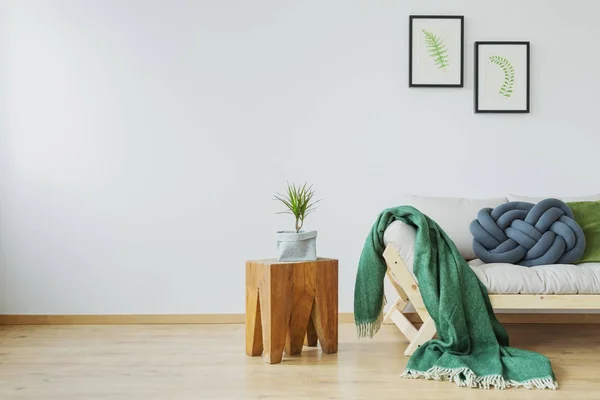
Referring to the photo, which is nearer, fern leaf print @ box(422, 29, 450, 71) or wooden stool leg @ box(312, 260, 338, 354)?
wooden stool leg @ box(312, 260, 338, 354)

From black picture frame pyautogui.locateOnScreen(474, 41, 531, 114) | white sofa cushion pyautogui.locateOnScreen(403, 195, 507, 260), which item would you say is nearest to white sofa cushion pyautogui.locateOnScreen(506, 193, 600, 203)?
white sofa cushion pyautogui.locateOnScreen(403, 195, 507, 260)

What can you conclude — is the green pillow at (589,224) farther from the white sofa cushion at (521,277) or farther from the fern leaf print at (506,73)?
the fern leaf print at (506,73)

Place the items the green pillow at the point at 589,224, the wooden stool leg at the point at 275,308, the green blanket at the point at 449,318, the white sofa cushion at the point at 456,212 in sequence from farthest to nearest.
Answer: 1. the white sofa cushion at the point at 456,212
2. the green pillow at the point at 589,224
3. the wooden stool leg at the point at 275,308
4. the green blanket at the point at 449,318

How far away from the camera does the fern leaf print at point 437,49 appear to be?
12.4 ft

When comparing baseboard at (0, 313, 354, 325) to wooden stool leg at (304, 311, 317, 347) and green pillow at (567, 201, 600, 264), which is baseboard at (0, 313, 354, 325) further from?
green pillow at (567, 201, 600, 264)

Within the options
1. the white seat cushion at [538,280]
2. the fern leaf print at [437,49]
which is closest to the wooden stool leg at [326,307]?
the white seat cushion at [538,280]

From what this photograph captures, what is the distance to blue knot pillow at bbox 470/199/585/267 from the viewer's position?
307 cm

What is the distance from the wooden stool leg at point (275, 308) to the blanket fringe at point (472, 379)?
0.55 m

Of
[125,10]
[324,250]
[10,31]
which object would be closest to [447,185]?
[324,250]

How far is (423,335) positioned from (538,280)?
57 cm

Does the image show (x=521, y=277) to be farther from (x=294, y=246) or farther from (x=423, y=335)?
(x=294, y=246)

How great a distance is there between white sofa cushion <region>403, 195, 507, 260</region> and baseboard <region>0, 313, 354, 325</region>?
0.79 metres

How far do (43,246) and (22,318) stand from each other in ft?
1.40

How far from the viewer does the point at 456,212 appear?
3.44m
